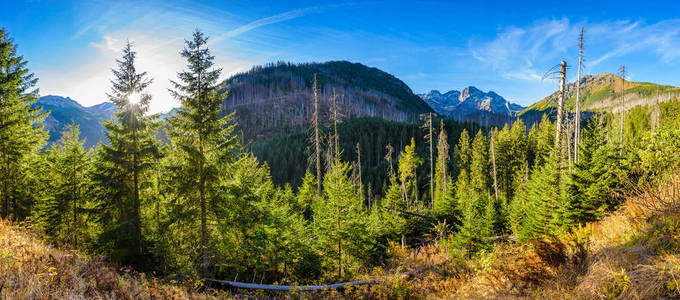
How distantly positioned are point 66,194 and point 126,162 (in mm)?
6543

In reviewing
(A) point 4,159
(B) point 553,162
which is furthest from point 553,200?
(A) point 4,159

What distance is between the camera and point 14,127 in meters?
13.8

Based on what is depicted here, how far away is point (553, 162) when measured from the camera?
1625cm

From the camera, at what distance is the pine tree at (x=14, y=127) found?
44.5 ft

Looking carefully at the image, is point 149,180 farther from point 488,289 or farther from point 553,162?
point 553,162

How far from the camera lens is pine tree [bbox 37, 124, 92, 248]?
15.8 metres

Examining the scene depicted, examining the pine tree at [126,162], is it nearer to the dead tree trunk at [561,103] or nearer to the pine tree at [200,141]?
the pine tree at [200,141]

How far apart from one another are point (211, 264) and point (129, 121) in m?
8.62

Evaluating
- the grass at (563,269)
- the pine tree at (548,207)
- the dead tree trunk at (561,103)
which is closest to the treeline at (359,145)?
the pine tree at (548,207)

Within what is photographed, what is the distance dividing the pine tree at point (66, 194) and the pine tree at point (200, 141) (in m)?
9.08

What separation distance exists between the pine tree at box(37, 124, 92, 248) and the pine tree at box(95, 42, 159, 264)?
340 cm

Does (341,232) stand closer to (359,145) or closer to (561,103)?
(561,103)

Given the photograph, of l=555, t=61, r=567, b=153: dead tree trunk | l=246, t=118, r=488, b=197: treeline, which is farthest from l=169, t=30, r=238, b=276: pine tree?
l=246, t=118, r=488, b=197: treeline

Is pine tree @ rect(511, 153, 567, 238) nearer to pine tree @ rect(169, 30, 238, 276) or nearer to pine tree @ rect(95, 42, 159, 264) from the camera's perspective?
pine tree @ rect(169, 30, 238, 276)
